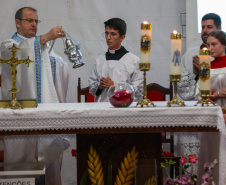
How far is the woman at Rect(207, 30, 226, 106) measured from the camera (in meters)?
3.89

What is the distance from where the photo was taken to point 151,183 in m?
2.75

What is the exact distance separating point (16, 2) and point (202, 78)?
373cm

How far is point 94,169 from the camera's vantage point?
2.92 metres

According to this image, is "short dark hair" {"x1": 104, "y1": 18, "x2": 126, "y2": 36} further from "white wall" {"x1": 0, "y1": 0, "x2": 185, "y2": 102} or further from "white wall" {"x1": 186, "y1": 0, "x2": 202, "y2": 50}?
"white wall" {"x1": 186, "y1": 0, "x2": 202, "y2": 50}

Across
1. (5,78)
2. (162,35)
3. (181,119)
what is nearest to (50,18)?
(162,35)

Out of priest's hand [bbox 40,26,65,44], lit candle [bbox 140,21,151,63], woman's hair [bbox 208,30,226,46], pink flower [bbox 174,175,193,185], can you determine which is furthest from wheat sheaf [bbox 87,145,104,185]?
woman's hair [bbox 208,30,226,46]

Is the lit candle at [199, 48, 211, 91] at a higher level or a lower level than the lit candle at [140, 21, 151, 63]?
lower

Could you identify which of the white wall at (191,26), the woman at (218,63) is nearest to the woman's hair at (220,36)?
the woman at (218,63)

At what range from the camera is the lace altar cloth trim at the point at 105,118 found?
2.69 m

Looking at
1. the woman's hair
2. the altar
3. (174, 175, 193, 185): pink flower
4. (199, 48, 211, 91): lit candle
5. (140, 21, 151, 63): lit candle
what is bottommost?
(174, 175, 193, 185): pink flower

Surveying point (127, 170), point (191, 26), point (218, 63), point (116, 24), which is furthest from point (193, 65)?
point (191, 26)

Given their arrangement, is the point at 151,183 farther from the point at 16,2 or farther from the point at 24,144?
the point at 16,2

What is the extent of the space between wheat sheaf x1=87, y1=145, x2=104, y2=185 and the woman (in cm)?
138

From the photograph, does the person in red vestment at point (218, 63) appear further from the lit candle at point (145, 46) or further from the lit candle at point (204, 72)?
the lit candle at point (145, 46)
